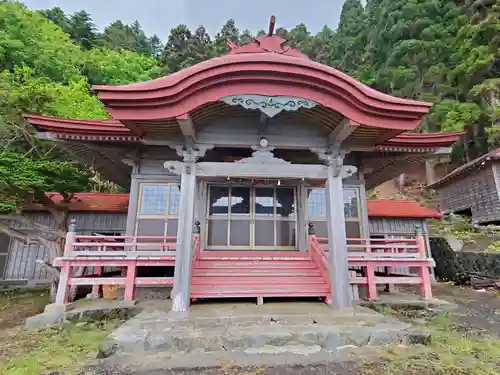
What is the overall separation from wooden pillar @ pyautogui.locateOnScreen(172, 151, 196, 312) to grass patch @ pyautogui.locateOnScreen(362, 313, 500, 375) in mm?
2814

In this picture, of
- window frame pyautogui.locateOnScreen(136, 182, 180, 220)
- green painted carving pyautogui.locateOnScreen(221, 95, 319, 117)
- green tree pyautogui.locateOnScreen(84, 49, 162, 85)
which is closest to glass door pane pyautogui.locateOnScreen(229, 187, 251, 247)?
window frame pyautogui.locateOnScreen(136, 182, 180, 220)

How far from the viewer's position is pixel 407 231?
10930mm

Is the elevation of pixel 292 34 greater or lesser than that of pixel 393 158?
greater

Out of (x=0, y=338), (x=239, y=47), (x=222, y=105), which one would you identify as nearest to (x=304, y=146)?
(x=222, y=105)

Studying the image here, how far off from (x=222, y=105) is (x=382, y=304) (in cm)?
456

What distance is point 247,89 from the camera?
15.2 ft

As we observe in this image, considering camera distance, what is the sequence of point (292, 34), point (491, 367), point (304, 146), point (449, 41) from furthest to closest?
1. point (292, 34)
2. point (449, 41)
3. point (304, 146)
4. point (491, 367)

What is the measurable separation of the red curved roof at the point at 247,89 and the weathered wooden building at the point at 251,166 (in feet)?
0.05

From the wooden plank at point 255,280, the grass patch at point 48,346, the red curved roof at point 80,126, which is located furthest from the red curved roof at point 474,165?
the grass patch at point 48,346

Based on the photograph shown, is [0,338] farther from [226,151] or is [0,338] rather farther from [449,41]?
[449,41]

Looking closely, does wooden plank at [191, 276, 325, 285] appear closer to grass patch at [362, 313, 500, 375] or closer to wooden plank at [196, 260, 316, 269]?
wooden plank at [196, 260, 316, 269]

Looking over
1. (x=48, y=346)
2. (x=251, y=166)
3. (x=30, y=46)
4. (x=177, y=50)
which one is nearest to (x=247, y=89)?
(x=251, y=166)

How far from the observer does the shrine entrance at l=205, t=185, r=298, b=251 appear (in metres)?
7.09

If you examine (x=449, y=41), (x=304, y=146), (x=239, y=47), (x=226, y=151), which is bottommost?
(x=304, y=146)
